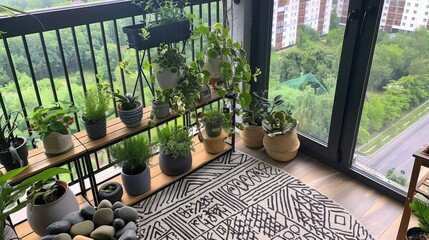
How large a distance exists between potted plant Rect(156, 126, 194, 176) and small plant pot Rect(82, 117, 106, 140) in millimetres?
395

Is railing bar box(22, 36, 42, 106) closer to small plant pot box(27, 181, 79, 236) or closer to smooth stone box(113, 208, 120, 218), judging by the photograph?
small plant pot box(27, 181, 79, 236)

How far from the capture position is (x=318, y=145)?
241 cm

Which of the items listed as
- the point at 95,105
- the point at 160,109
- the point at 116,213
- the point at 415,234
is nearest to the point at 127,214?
the point at 116,213

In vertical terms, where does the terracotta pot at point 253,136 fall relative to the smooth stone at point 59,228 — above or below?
below

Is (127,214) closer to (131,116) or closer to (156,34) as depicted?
(131,116)

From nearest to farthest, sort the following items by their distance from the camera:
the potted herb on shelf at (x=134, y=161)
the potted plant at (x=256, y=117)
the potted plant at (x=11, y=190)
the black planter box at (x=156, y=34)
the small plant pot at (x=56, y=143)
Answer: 1. the potted plant at (x=11, y=190)
2. the small plant pot at (x=56, y=143)
3. the black planter box at (x=156, y=34)
4. the potted herb on shelf at (x=134, y=161)
5. the potted plant at (x=256, y=117)

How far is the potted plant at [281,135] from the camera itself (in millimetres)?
2326

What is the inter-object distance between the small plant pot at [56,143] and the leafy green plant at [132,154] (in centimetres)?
32

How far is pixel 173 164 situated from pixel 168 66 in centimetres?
64

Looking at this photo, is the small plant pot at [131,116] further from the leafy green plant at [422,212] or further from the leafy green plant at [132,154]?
the leafy green plant at [422,212]

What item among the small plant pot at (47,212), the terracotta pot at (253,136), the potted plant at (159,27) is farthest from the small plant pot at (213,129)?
the small plant pot at (47,212)

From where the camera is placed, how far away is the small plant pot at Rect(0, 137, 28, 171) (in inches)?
59.9

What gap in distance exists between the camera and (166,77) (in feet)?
6.42

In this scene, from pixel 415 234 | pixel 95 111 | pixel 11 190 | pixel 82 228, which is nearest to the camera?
pixel 11 190
